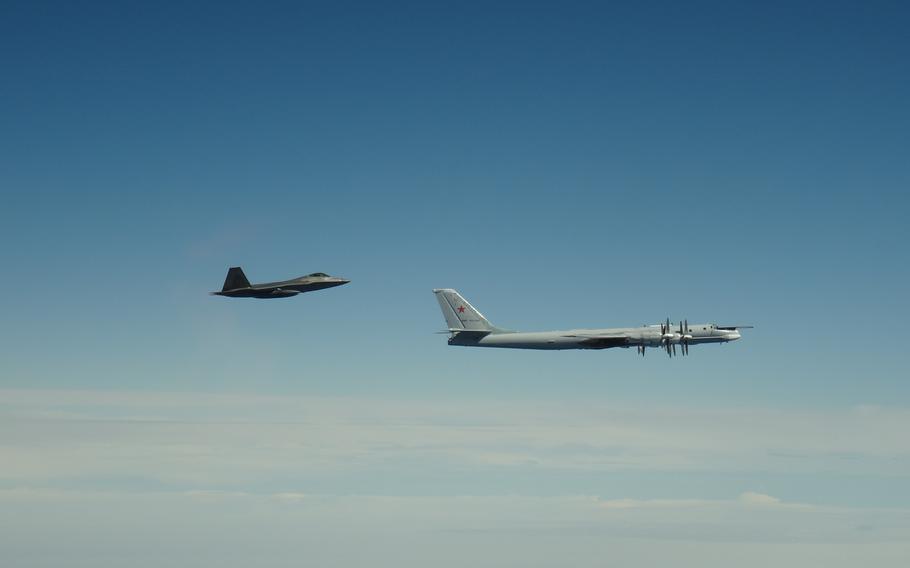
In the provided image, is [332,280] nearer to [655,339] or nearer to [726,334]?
[655,339]

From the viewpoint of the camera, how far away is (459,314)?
164875 millimetres

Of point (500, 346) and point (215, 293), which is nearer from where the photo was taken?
point (215, 293)

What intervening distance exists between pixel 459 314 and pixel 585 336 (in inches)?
1014

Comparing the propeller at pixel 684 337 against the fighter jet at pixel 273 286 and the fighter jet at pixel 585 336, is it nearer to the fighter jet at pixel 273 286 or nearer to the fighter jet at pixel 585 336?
the fighter jet at pixel 585 336

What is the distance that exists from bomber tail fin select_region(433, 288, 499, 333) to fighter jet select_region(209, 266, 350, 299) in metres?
21.6

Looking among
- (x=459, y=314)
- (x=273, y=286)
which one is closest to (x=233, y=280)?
(x=273, y=286)

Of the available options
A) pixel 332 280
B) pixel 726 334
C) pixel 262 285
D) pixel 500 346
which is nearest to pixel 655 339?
pixel 726 334

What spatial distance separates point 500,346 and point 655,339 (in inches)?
1181

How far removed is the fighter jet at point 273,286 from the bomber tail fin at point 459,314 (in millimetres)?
21612

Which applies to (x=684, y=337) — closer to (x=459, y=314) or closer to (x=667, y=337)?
(x=667, y=337)

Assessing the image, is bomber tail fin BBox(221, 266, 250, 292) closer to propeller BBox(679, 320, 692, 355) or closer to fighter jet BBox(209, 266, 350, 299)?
fighter jet BBox(209, 266, 350, 299)

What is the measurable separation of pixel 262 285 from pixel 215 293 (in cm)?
871

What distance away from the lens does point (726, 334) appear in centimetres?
15888

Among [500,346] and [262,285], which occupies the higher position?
[262,285]
